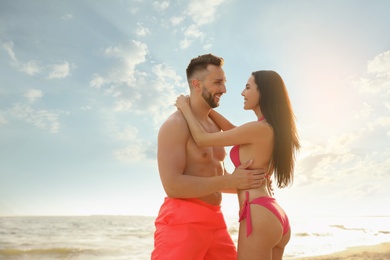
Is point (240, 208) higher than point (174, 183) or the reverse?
the reverse

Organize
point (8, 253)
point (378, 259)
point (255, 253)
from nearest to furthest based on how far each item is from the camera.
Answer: point (255, 253), point (378, 259), point (8, 253)

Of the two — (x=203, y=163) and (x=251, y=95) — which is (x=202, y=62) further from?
(x=203, y=163)

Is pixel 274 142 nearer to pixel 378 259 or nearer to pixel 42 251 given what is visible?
pixel 378 259

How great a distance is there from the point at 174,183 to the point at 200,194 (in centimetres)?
26

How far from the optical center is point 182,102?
419 centimetres

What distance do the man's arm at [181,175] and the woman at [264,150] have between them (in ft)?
0.34

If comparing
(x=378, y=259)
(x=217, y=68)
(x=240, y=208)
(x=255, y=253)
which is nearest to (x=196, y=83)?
(x=217, y=68)

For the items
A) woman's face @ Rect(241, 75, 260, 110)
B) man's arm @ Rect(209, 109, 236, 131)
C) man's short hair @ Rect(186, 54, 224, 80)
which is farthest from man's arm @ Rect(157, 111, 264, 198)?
man's arm @ Rect(209, 109, 236, 131)

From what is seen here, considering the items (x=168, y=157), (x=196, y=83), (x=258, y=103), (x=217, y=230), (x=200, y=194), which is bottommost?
(x=217, y=230)

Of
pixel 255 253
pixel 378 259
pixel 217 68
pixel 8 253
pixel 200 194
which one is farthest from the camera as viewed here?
pixel 8 253

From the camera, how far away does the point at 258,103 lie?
12.8 ft

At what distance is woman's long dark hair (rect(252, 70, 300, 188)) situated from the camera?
375cm

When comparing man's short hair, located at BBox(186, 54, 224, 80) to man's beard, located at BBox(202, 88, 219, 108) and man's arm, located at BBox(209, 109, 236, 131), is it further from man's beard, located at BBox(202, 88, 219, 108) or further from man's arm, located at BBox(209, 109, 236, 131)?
man's arm, located at BBox(209, 109, 236, 131)

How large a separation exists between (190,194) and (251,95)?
1119mm
